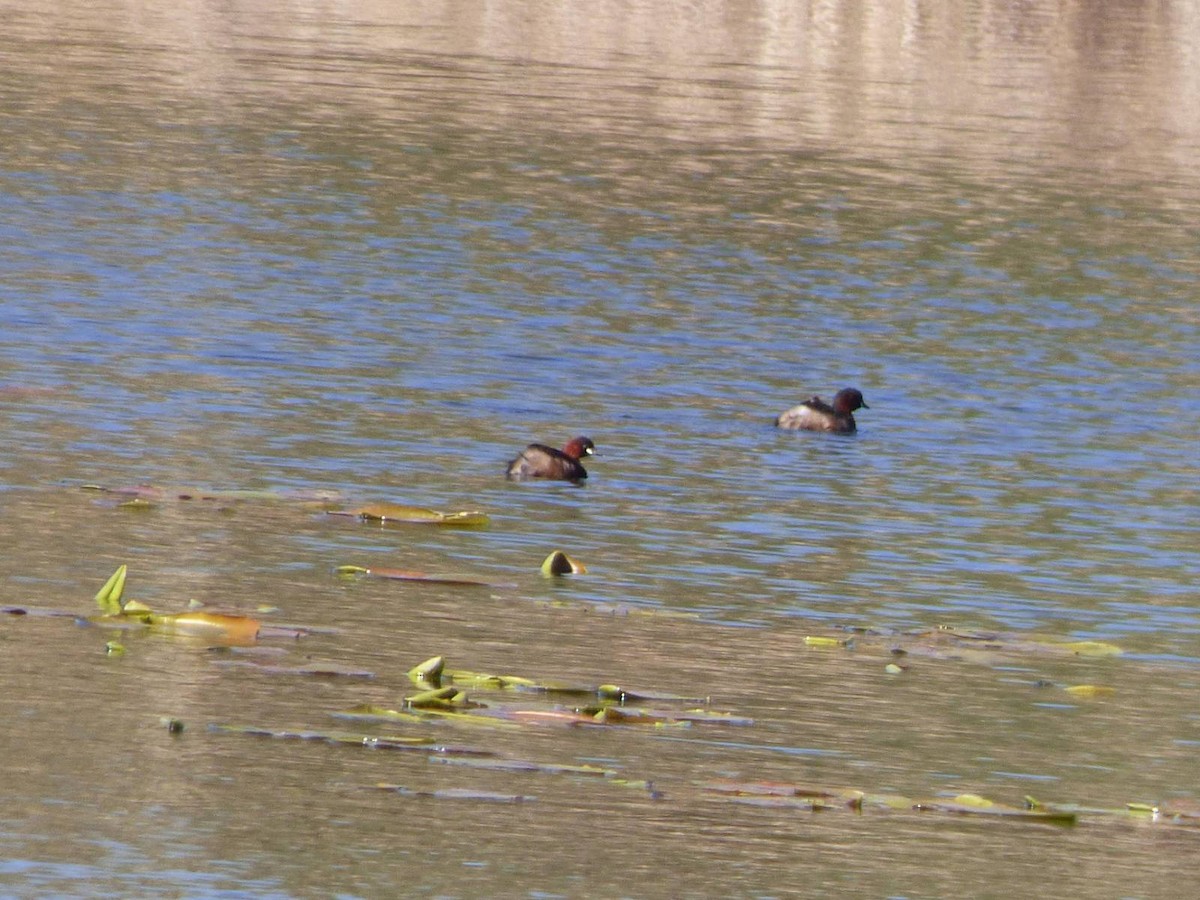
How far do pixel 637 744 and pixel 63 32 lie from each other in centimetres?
4259

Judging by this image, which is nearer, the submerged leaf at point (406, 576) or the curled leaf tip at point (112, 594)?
the curled leaf tip at point (112, 594)

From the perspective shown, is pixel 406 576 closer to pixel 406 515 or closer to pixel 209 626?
pixel 406 515

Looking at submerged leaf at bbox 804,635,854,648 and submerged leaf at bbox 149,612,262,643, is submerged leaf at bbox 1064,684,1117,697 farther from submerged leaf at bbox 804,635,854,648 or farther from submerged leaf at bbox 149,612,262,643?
submerged leaf at bbox 149,612,262,643

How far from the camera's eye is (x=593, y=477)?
1881cm

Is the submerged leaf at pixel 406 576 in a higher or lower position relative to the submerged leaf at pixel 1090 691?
higher

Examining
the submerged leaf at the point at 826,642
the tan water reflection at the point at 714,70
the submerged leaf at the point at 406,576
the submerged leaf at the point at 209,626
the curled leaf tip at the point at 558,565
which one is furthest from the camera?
the tan water reflection at the point at 714,70

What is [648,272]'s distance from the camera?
2967 centimetres

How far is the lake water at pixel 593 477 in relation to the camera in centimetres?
1018

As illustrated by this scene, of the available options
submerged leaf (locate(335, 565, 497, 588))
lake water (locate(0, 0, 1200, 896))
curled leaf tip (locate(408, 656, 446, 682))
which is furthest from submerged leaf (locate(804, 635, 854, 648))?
curled leaf tip (locate(408, 656, 446, 682))

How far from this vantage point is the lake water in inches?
401

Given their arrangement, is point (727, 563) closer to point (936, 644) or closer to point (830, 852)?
point (936, 644)

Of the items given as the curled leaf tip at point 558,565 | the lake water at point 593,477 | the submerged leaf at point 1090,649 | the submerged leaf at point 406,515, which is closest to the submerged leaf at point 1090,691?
the lake water at point 593,477

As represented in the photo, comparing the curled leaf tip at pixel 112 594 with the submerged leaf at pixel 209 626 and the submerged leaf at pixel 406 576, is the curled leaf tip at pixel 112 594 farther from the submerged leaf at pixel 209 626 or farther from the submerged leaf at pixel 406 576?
the submerged leaf at pixel 406 576

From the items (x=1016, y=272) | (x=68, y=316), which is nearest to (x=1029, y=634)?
(x=68, y=316)
